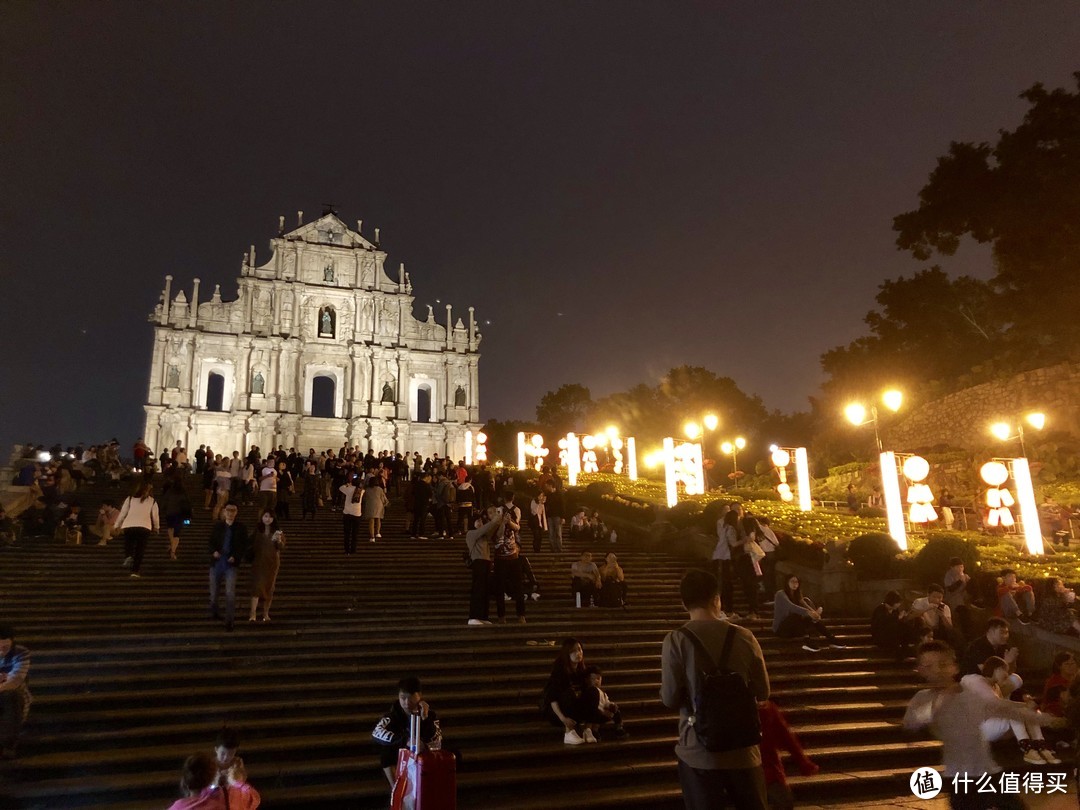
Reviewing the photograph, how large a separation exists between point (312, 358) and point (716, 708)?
45074 millimetres

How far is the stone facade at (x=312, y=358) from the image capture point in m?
42.2

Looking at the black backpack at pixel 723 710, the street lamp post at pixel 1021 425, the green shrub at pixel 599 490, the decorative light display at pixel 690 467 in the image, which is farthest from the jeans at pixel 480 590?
the street lamp post at pixel 1021 425

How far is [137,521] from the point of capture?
11.3 metres

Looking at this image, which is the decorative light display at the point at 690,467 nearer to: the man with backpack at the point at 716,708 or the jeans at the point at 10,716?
the jeans at the point at 10,716

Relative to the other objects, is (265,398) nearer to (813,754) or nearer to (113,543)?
(113,543)

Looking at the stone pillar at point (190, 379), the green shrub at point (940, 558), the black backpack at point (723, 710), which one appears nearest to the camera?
the black backpack at point (723, 710)

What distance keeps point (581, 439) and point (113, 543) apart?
1953cm

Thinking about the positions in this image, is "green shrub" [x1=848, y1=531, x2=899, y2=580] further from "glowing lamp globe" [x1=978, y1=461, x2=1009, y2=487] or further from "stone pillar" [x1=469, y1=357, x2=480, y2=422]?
"stone pillar" [x1=469, y1=357, x2=480, y2=422]

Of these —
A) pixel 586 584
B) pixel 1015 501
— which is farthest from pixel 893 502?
pixel 586 584

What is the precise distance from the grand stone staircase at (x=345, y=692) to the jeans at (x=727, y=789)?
287 centimetres

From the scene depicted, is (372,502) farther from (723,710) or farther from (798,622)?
(723,710)

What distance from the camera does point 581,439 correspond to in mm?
30656

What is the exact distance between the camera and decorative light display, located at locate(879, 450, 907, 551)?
14164 millimetres

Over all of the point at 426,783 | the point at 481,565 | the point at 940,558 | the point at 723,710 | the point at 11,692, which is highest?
the point at 481,565
